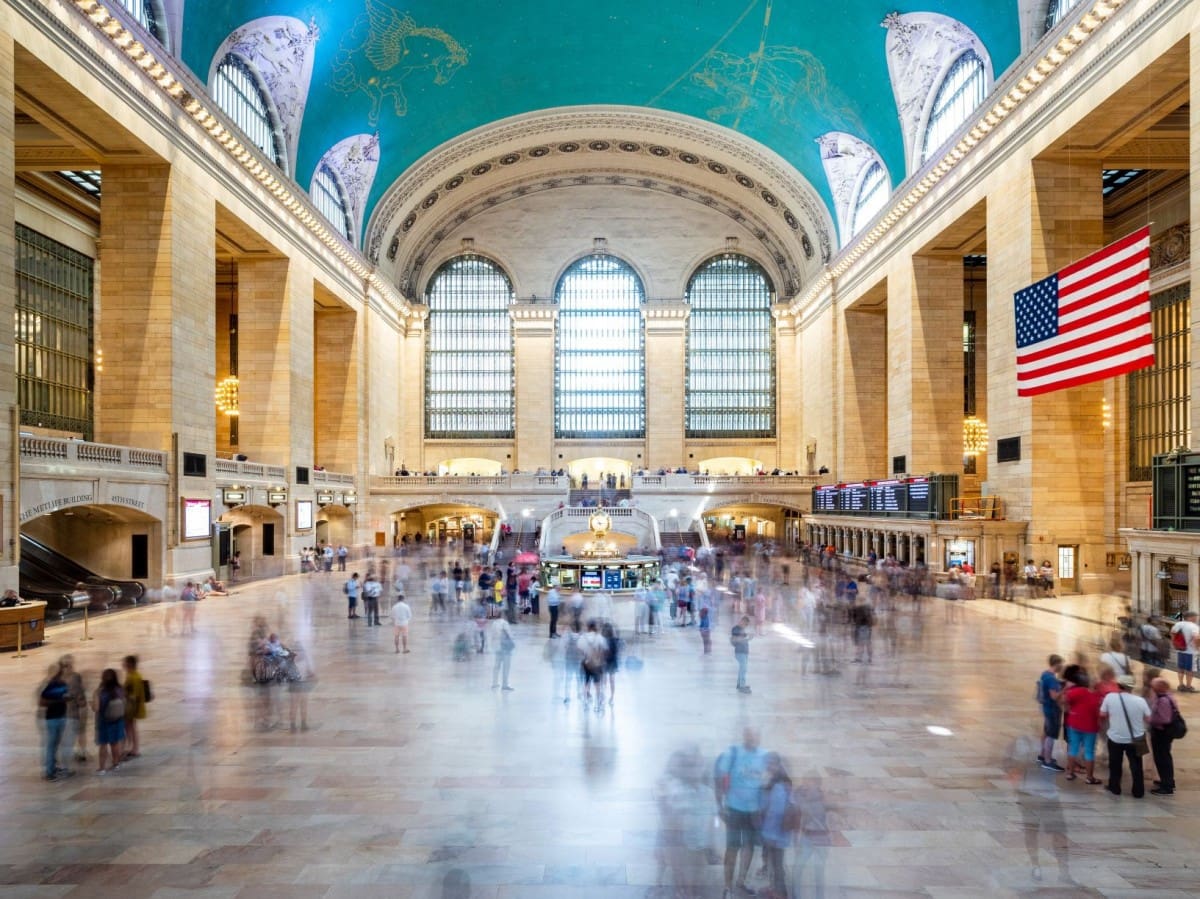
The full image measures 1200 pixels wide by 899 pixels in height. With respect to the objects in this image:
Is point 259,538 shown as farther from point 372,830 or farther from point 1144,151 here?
point 1144,151

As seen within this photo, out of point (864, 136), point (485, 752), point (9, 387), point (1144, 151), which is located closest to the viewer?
point (485, 752)

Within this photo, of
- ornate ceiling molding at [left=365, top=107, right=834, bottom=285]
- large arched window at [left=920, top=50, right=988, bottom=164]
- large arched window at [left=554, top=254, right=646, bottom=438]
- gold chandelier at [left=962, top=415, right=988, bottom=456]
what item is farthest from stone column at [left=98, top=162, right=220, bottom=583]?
gold chandelier at [left=962, top=415, right=988, bottom=456]

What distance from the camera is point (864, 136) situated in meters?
30.5

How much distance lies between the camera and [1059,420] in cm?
2011

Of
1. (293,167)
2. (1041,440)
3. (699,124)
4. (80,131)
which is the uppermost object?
(699,124)

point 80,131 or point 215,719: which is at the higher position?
point 80,131

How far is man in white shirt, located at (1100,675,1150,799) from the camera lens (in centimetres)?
683

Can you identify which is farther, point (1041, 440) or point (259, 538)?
point (259, 538)

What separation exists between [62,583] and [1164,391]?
101 ft

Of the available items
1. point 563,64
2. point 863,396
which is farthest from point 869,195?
point 563,64

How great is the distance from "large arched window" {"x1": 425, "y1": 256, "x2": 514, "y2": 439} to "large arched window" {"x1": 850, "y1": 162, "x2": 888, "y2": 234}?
64.3 ft

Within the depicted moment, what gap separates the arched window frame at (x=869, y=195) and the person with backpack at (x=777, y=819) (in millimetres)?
28872

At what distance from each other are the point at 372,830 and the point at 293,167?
26855 millimetres

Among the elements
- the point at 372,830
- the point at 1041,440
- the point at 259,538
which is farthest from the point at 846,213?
the point at 372,830
